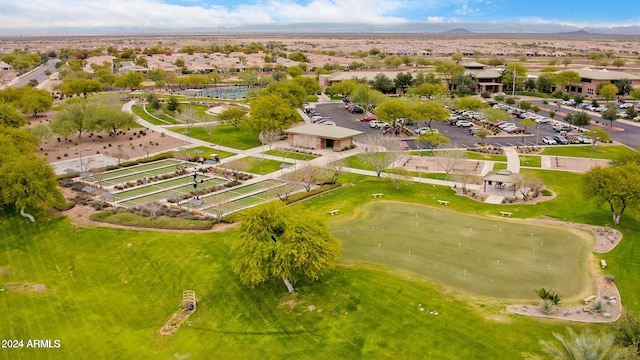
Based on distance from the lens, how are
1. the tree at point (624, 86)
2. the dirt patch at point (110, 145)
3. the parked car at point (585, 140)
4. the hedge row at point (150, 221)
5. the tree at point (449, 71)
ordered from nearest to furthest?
the hedge row at point (150, 221) → the dirt patch at point (110, 145) → the parked car at point (585, 140) → the tree at point (624, 86) → the tree at point (449, 71)

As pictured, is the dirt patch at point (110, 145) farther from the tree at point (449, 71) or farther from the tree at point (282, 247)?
the tree at point (449, 71)

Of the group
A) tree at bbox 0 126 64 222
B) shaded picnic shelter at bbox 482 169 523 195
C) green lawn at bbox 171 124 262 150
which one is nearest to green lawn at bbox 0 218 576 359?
tree at bbox 0 126 64 222

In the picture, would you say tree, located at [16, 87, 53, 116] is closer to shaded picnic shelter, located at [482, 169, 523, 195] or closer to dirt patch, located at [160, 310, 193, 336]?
dirt patch, located at [160, 310, 193, 336]

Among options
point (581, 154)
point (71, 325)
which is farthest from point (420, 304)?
point (581, 154)

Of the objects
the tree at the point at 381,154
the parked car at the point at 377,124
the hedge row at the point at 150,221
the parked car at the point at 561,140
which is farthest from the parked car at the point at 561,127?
the hedge row at the point at 150,221

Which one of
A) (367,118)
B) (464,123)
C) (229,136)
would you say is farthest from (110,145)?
(464,123)
